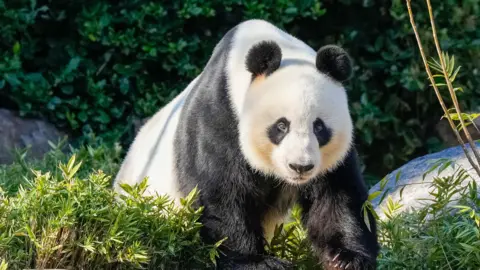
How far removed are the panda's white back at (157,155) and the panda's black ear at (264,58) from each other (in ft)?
2.55

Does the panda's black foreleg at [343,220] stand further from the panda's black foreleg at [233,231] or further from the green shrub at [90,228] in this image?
the green shrub at [90,228]

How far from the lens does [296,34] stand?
268 inches

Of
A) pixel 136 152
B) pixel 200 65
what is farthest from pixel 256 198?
pixel 200 65

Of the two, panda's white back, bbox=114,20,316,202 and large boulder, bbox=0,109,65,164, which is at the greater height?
panda's white back, bbox=114,20,316,202

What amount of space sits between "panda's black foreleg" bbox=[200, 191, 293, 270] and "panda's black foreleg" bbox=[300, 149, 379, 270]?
9.2 inches

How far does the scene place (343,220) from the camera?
389 centimetres

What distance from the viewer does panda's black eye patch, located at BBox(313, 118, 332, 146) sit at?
11.9 feet

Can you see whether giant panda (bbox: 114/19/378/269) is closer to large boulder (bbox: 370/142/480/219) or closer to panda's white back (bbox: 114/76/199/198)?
panda's white back (bbox: 114/76/199/198)

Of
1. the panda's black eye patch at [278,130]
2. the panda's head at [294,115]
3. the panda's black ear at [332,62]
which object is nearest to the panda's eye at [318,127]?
the panda's head at [294,115]

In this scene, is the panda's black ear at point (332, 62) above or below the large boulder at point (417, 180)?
above

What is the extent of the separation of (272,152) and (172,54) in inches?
123

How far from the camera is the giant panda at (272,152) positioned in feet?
12.0

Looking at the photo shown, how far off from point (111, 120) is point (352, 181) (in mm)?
3300

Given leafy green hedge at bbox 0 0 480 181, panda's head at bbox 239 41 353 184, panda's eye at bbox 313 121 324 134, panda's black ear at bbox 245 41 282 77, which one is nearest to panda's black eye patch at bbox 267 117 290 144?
panda's head at bbox 239 41 353 184
